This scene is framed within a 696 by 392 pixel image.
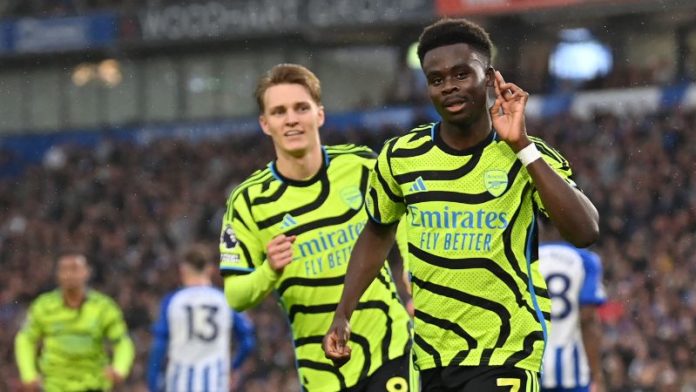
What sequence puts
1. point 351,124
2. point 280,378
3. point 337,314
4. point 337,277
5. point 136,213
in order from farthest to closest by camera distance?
point 351,124
point 136,213
point 280,378
point 337,277
point 337,314

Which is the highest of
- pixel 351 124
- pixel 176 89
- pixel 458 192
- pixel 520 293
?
pixel 176 89

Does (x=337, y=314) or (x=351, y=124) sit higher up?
(x=351, y=124)

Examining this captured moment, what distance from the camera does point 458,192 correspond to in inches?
188

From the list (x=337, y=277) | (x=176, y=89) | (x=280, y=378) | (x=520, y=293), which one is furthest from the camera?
(x=176, y=89)

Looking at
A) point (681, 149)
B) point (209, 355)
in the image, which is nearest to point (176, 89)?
point (681, 149)

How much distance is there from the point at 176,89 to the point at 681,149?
18501mm

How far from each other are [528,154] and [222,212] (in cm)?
2412

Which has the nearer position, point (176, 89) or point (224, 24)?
point (224, 24)

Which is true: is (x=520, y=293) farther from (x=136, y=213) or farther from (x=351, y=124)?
(x=351, y=124)

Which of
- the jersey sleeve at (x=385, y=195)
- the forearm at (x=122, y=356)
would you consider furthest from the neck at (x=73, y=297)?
the jersey sleeve at (x=385, y=195)

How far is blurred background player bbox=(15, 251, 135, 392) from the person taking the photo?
1102 cm

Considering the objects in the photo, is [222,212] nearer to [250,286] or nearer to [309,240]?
[309,240]

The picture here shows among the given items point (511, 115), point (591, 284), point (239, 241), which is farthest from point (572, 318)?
point (511, 115)

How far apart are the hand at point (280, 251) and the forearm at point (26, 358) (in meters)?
5.91
